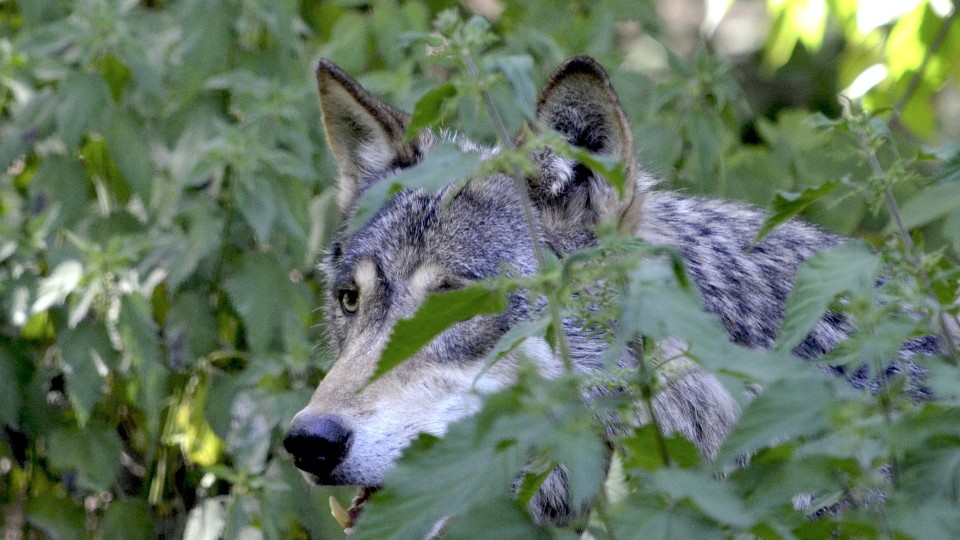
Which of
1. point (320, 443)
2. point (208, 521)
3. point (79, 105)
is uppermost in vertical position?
point (320, 443)

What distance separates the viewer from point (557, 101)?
355 cm

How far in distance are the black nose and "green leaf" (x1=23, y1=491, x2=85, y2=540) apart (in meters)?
2.21

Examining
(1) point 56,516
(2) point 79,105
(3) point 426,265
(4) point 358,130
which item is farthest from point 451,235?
(1) point 56,516

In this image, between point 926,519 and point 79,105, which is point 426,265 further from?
point 926,519

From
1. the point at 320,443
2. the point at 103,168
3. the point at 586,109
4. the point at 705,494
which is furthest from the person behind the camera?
the point at 103,168

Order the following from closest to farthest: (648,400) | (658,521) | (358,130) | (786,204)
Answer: (658,521) → (648,400) → (786,204) → (358,130)

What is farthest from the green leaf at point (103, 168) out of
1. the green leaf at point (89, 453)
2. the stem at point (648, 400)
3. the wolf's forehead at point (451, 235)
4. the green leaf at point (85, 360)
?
the stem at point (648, 400)

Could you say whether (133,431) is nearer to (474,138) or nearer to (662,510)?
(474,138)

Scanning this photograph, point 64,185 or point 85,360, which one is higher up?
point 64,185

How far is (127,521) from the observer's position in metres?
4.90

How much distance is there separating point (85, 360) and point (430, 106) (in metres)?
2.94

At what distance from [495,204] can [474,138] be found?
0.82 m

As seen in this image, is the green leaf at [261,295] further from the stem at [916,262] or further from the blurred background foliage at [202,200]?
the stem at [916,262]

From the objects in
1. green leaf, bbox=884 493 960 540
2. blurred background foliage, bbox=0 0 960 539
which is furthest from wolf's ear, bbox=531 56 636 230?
green leaf, bbox=884 493 960 540
